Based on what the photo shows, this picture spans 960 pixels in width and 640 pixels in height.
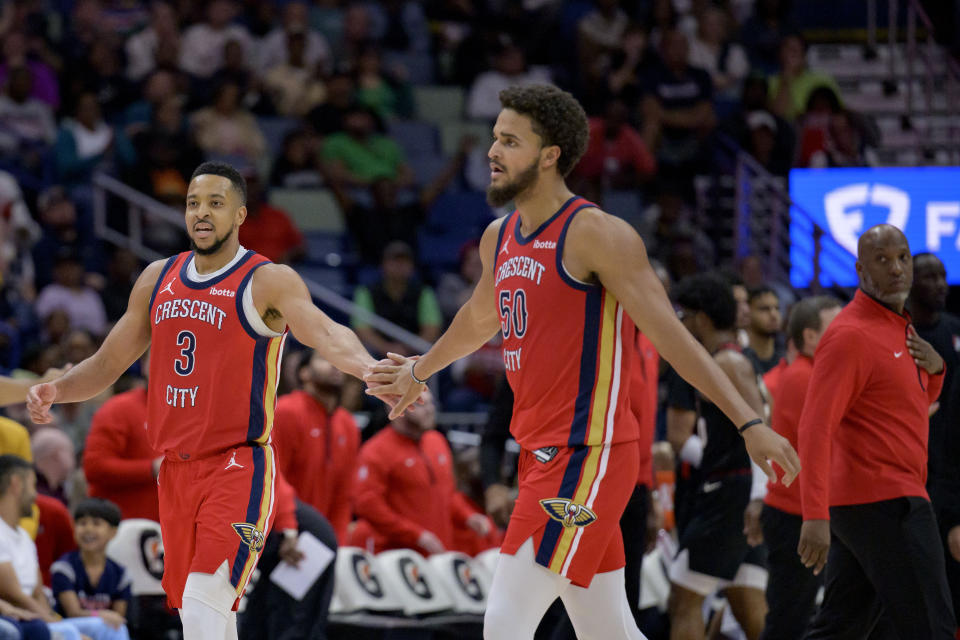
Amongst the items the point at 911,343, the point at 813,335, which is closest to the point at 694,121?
the point at 813,335

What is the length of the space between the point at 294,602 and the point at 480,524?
2.16m

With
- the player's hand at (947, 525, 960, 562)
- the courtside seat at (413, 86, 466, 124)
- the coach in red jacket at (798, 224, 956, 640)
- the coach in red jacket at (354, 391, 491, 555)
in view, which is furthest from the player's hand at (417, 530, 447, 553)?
the courtside seat at (413, 86, 466, 124)

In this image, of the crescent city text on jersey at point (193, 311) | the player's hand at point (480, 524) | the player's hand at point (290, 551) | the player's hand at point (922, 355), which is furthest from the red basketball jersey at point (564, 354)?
the player's hand at point (480, 524)

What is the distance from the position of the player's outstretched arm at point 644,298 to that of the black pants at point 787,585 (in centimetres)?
253

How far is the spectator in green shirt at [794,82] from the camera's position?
53.8 feet

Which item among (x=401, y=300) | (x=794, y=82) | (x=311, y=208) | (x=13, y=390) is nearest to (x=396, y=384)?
(x=13, y=390)

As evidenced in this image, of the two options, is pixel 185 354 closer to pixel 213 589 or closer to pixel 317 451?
pixel 213 589

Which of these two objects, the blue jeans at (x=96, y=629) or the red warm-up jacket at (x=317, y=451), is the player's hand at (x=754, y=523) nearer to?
the red warm-up jacket at (x=317, y=451)

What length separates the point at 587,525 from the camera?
5.26 m

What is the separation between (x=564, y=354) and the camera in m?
5.34

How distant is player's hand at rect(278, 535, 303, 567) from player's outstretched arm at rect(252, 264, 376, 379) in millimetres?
2953

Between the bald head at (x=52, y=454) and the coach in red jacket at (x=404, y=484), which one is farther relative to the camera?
the coach in red jacket at (x=404, y=484)

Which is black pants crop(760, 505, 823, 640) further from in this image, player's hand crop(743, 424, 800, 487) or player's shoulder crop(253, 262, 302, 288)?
player's shoulder crop(253, 262, 302, 288)

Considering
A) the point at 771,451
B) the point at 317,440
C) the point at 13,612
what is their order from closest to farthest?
the point at 771,451
the point at 13,612
the point at 317,440
